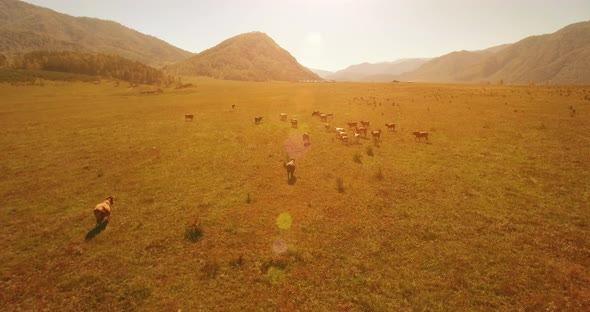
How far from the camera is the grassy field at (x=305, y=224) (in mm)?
10102

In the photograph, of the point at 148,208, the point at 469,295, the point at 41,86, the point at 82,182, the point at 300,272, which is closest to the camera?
the point at 469,295

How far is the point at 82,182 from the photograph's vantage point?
2017cm

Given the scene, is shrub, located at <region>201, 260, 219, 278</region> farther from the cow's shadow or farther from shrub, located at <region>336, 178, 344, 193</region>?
shrub, located at <region>336, 178, 344, 193</region>

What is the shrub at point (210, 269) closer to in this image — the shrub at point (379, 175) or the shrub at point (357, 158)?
the shrub at point (379, 175)

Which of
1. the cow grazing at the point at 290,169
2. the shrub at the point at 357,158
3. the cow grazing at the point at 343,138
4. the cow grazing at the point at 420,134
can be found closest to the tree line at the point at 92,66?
the cow grazing at the point at 343,138

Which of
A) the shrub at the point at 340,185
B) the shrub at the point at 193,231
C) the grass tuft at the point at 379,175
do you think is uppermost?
the grass tuft at the point at 379,175

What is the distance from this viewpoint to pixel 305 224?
14.4m

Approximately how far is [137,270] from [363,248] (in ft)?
31.6

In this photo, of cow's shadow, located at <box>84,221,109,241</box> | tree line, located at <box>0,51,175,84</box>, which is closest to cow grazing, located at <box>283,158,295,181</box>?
cow's shadow, located at <box>84,221,109,241</box>

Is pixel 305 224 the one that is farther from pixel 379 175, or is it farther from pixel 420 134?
pixel 420 134

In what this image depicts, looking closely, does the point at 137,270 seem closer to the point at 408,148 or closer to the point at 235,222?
the point at 235,222

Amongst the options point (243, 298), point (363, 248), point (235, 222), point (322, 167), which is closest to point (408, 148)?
point (322, 167)

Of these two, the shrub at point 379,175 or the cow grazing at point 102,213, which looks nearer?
the cow grazing at point 102,213

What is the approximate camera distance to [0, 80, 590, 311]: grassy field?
10102 mm
